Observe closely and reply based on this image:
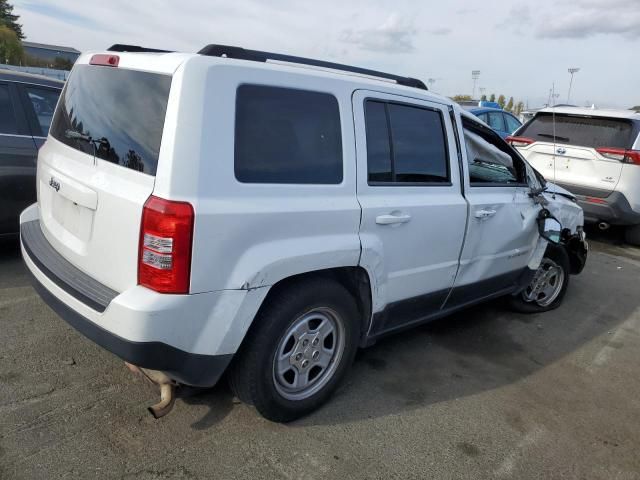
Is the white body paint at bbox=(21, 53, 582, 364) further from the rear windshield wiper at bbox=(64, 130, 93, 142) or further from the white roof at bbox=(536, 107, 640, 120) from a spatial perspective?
the white roof at bbox=(536, 107, 640, 120)

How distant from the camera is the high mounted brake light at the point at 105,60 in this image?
8.71 ft

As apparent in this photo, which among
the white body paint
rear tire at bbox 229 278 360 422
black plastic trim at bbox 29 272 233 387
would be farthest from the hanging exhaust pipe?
the white body paint

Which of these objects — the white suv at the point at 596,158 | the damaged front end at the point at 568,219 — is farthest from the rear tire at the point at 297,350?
the white suv at the point at 596,158

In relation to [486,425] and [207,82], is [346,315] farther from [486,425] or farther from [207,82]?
[207,82]

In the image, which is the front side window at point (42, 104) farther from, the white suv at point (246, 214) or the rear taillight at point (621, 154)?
the rear taillight at point (621, 154)

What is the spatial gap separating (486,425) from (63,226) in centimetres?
262

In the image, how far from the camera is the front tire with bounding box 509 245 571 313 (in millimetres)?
4828

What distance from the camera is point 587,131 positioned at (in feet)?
23.4

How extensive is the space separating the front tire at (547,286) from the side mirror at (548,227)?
0.31 metres

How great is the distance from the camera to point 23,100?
4.68 meters

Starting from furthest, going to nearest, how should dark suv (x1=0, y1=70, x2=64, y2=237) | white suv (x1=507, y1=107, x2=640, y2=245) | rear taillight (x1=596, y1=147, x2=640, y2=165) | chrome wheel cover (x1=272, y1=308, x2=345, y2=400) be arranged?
white suv (x1=507, y1=107, x2=640, y2=245)
rear taillight (x1=596, y1=147, x2=640, y2=165)
dark suv (x1=0, y1=70, x2=64, y2=237)
chrome wheel cover (x1=272, y1=308, x2=345, y2=400)

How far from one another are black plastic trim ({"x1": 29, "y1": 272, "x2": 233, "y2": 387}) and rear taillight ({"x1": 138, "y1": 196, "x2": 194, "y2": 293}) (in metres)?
0.27

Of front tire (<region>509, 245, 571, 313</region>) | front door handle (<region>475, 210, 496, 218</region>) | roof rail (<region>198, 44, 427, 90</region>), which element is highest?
roof rail (<region>198, 44, 427, 90</region>)

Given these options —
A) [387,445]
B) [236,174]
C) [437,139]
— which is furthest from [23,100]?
[387,445]
